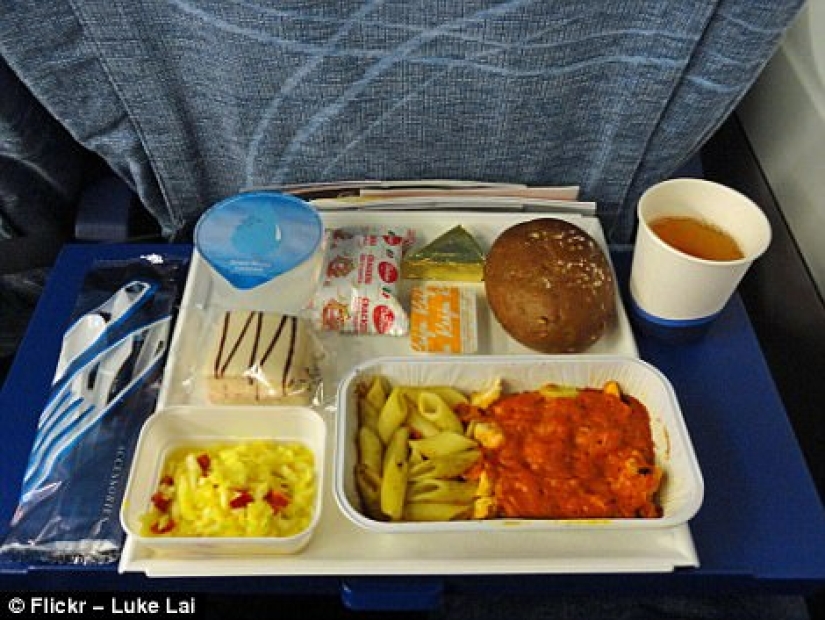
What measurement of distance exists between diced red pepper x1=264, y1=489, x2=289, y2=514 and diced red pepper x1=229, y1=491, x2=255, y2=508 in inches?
0.7

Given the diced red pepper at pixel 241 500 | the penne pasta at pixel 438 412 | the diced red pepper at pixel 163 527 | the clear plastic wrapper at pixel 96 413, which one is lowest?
the clear plastic wrapper at pixel 96 413

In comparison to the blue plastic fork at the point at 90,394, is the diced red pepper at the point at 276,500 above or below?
above

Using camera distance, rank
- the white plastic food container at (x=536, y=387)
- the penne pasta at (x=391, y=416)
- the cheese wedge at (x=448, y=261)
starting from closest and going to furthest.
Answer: the white plastic food container at (x=536, y=387) < the penne pasta at (x=391, y=416) < the cheese wedge at (x=448, y=261)

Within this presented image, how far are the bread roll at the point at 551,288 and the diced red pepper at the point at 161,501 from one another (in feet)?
1.41

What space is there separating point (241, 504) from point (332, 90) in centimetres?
48

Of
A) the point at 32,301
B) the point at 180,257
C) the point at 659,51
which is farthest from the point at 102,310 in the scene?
the point at 659,51

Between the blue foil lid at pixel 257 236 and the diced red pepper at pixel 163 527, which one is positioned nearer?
the diced red pepper at pixel 163 527

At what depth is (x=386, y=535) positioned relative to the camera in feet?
2.59

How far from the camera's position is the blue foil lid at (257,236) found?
0.93 meters

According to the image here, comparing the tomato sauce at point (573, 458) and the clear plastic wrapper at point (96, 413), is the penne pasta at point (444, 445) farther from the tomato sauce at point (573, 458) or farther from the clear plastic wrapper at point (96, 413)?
the clear plastic wrapper at point (96, 413)

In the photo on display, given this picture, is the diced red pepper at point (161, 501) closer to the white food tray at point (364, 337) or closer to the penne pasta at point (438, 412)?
the white food tray at point (364, 337)

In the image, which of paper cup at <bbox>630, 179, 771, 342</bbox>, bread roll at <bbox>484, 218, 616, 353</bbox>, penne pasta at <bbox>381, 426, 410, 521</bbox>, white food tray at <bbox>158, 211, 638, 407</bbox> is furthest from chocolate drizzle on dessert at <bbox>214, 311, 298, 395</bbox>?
paper cup at <bbox>630, 179, 771, 342</bbox>

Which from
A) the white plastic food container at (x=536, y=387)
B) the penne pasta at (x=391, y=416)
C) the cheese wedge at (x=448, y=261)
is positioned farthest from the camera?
the cheese wedge at (x=448, y=261)

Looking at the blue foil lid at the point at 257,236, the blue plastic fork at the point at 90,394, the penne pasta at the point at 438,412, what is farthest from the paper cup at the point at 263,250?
the penne pasta at the point at 438,412
